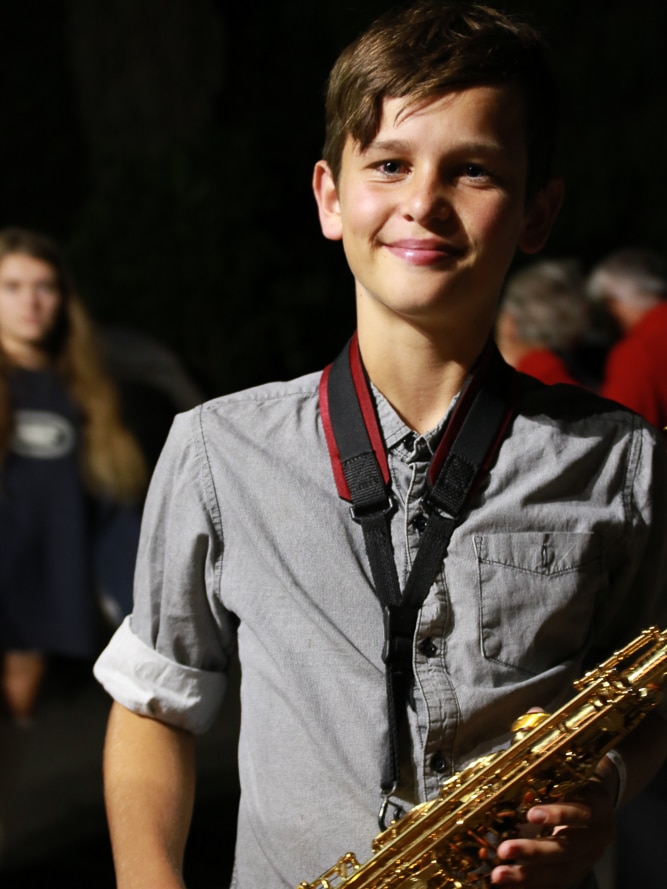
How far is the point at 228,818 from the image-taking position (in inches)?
206

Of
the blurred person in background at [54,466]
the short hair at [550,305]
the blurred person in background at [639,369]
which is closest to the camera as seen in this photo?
the blurred person in background at [639,369]

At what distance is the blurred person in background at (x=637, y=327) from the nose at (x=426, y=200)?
182 centimetres

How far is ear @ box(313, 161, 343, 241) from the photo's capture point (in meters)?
1.67

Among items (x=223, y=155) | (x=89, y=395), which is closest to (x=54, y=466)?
(x=89, y=395)

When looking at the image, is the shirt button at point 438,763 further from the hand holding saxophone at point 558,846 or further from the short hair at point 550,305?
the short hair at point 550,305

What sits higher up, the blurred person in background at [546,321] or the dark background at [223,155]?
the dark background at [223,155]

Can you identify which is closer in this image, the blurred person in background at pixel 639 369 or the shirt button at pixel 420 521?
the shirt button at pixel 420 521

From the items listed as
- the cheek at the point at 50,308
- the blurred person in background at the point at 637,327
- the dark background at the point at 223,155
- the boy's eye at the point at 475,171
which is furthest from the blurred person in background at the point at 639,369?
the cheek at the point at 50,308

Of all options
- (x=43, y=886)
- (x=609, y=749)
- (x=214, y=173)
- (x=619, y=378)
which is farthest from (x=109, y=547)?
(x=609, y=749)

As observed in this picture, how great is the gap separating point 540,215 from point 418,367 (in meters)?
0.29

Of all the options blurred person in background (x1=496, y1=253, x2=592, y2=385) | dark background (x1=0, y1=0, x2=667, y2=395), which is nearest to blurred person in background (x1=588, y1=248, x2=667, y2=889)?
blurred person in background (x1=496, y1=253, x2=592, y2=385)

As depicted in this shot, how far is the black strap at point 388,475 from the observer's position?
1.50m

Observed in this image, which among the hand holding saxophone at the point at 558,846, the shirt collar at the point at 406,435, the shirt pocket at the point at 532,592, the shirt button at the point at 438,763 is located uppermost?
the shirt collar at the point at 406,435

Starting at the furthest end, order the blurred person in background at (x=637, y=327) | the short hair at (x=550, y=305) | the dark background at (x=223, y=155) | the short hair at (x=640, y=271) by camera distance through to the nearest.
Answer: the dark background at (x=223, y=155), the short hair at (x=640, y=271), the short hair at (x=550, y=305), the blurred person in background at (x=637, y=327)
